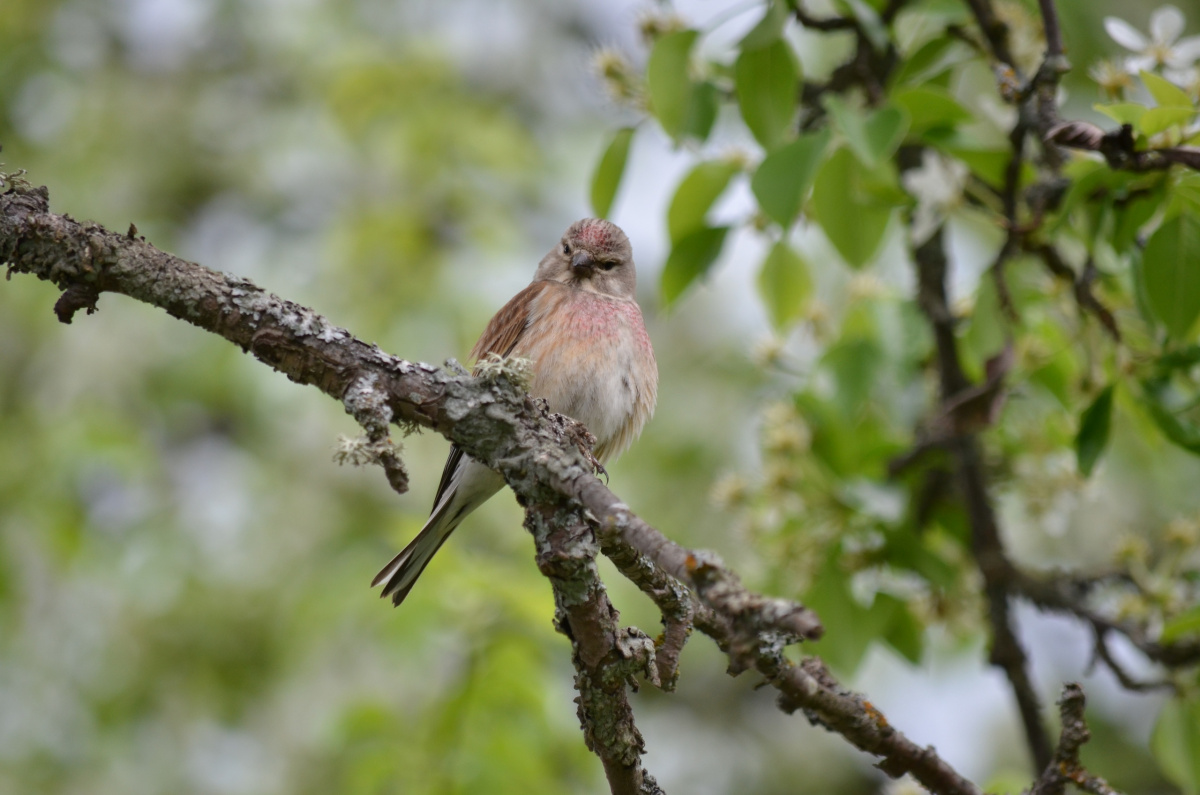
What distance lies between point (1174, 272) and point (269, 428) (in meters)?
7.59

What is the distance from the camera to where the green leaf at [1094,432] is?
11.4 feet

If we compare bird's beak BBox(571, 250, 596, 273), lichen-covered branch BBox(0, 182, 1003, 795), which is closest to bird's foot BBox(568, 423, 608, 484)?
lichen-covered branch BBox(0, 182, 1003, 795)

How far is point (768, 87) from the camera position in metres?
3.52

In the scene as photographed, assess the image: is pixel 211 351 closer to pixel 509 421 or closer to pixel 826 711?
pixel 509 421

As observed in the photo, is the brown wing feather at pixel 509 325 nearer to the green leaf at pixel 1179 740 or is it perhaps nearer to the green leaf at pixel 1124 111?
the green leaf at pixel 1124 111

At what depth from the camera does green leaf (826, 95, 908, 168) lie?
311cm

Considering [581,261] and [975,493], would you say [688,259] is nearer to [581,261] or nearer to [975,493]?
[581,261]

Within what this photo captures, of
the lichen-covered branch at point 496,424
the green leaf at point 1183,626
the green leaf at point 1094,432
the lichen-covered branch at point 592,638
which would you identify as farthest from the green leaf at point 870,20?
the lichen-covered branch at point 592,638

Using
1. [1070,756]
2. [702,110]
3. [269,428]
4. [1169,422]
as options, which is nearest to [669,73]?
[702,110]

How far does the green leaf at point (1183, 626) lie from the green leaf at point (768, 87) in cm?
203

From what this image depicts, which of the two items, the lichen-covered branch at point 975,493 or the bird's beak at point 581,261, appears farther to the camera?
the bird's beak at point 581,261

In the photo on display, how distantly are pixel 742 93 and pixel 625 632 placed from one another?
1.95 meters

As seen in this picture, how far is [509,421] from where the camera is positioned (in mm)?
2412

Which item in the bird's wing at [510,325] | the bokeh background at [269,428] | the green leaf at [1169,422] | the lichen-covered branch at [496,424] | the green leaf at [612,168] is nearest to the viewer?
the lichen-covered branch at [496,424]
